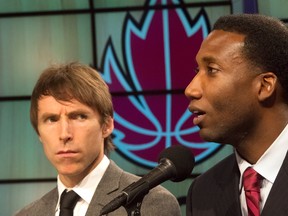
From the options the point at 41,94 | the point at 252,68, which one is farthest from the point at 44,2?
the point at 252,68

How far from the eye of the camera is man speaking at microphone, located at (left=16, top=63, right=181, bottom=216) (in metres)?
2.39

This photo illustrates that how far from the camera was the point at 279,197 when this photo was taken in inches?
76.3

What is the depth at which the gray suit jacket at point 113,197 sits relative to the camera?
7.84ft

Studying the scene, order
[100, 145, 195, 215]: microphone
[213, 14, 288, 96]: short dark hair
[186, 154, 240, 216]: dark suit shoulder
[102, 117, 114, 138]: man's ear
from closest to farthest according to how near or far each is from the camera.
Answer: [100, 145, 195, 215]: microphone
[213, 14, 288, 96]: short dark hair
[186, 154, 240, 216]: dark suit shoulder
[102, 117, 114, 138]: man's ear

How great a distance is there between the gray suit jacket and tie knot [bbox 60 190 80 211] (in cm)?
6

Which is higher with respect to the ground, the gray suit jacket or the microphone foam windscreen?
the microphone foam windscreen

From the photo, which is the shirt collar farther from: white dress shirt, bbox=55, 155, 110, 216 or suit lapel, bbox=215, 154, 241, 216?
white dress shirt, bbox=55, 155, 110, 216

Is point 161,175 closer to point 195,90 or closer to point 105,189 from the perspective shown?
point 195,90

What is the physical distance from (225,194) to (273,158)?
20 centimetres

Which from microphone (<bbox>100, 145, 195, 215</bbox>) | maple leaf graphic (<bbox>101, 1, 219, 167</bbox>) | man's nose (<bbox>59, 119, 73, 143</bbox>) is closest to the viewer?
microphone (<bbox>100, 145, 195, 215</bbox>)

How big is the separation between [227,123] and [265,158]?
0.15 m

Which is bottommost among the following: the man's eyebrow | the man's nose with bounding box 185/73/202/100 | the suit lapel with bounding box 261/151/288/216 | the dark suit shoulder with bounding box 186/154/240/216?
the dark suit shoulder with bounding box 186/154/240/216

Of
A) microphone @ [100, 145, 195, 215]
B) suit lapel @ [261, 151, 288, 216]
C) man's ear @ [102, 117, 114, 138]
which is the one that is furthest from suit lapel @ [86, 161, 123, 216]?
suit lapel @ [261, 151, 288, 216]

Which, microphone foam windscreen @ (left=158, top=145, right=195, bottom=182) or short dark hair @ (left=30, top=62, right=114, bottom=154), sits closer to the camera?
microphone foam windscreen @ (left=158, top=145, right=195, bottom=182)
